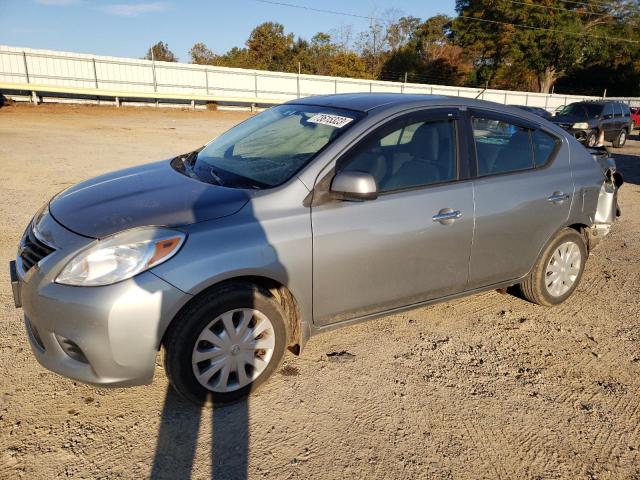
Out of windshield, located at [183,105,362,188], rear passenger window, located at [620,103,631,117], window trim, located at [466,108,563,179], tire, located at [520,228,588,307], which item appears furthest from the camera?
rear passenger window, located at [620,103,631,117]

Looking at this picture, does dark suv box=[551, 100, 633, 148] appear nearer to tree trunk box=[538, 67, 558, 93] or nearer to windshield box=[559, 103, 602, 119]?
windshield box=[559, 103, 602, 119]

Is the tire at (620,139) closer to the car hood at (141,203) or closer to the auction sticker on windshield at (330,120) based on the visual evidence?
the auction sticker on windshield at (330,120)

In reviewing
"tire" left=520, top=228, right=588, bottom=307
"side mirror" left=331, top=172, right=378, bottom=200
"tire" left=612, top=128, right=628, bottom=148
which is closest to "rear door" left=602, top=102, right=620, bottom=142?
"tire" left=612, top=128, right=628, bottom=148

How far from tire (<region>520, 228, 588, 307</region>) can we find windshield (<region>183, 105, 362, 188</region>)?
206 cm

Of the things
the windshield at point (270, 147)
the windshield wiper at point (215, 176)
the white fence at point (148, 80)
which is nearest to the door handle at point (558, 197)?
the windshield at point (270, 147)

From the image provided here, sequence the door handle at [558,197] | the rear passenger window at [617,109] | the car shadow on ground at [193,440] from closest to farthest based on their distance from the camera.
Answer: the car shadow on ground at [193,440]
the door handle at [558,197]
the rear passenger window at [617,109]

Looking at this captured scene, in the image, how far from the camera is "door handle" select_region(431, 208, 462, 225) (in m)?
3.31

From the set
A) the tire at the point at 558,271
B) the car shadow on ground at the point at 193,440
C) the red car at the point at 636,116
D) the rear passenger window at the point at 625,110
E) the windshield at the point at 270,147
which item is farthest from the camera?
the red car at the point at 636,116

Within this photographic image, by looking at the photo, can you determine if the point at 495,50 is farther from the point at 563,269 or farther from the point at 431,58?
the point at 563,269

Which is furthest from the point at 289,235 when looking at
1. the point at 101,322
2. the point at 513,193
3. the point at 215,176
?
the point at 513,193

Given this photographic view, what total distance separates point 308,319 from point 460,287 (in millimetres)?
1260

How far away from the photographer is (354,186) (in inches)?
111

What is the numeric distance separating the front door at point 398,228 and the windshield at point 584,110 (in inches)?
652

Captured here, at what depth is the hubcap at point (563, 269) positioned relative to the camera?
4.19 meters
